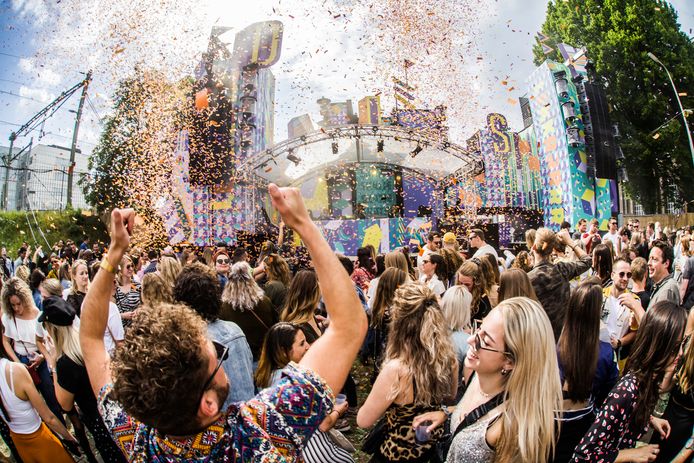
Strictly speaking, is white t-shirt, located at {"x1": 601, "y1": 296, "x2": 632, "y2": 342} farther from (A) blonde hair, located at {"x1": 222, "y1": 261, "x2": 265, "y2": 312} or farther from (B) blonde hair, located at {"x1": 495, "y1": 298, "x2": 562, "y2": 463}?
(A) blonde hair, located at {"x1": 222, "y1": 261, "x2": 265, "y2": 312}

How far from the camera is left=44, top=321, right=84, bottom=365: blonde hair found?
290 centimetres

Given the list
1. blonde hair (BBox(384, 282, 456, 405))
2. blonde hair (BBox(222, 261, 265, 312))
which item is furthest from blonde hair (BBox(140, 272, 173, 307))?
blonde hair (BBox(384, 282, 456, 405))

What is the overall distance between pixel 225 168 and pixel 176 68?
3243mm

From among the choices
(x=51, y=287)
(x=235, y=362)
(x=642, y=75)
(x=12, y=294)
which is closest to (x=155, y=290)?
(x=235, y=362)

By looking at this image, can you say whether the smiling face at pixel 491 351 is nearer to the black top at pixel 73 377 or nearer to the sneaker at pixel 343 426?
the black top at pixel 73 377

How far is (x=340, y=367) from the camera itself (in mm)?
1086

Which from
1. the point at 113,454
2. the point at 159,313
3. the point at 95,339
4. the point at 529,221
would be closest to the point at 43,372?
the point at 113,454

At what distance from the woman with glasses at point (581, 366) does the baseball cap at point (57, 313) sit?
3.13 m

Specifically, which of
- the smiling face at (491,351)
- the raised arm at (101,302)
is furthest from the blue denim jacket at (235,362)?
the smiling face at (491,351)

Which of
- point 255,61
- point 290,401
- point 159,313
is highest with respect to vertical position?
point 255,61

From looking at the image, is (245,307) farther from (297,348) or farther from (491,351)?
(491,351)

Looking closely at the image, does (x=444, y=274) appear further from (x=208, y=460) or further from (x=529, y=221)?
(x=529, y=221)

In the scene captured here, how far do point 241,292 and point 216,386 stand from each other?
112 inches

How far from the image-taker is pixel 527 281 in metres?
3.47
